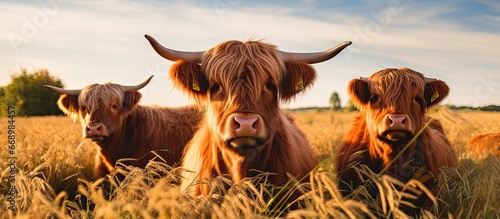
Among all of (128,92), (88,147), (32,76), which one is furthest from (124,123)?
(32,76)

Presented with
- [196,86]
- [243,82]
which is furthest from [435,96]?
[196,86]

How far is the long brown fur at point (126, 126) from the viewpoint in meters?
6.96

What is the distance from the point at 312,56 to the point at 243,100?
109cm

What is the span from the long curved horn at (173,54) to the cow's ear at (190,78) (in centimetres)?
9

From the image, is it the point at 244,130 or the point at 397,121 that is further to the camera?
the point at 397,121

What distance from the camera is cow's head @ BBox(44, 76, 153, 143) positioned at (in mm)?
6750

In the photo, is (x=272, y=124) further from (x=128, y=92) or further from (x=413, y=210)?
(x=128, y=92)

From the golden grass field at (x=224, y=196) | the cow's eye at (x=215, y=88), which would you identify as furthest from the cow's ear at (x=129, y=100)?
the cow's eye at (x=215, y=88)

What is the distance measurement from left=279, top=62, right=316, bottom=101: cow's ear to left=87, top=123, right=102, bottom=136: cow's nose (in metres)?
3.35

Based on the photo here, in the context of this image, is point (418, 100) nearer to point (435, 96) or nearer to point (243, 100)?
point (435, 96)

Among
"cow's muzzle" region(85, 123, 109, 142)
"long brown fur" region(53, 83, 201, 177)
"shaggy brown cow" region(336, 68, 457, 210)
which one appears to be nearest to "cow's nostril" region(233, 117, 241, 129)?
"shaggy brown cow" region(336, 68, 457, 210)

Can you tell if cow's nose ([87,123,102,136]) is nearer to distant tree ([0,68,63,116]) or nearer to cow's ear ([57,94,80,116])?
cow's ear ([57,94,80,116])

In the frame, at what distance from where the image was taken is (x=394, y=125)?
432 cm

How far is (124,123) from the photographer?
7.35 m
